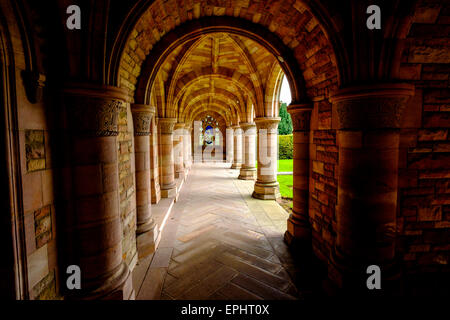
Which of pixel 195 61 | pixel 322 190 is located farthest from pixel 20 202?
pixel 195 61

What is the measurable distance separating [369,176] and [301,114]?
5.41 ft

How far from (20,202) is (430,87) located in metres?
3.86

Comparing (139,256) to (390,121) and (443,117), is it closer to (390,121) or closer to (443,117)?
(390,121)

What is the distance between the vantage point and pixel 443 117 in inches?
92.6

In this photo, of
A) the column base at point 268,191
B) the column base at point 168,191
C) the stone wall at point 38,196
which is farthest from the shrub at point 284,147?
the stone wall at point 38,196

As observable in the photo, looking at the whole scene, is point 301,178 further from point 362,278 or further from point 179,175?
point 179,175

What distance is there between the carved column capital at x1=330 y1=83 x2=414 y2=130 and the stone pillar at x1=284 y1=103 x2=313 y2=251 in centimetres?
138

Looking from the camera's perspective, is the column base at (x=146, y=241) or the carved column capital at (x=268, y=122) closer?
the column base at (x=146, y=241)

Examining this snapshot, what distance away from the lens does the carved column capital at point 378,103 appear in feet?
6.77

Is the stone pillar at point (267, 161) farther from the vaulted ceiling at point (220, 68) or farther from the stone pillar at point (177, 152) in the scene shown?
the stone pillar at point (177, 152)

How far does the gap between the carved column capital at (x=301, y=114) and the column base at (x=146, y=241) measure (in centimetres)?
301

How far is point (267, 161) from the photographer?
7.02m

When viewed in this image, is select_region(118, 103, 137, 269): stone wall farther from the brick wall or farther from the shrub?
the shrub

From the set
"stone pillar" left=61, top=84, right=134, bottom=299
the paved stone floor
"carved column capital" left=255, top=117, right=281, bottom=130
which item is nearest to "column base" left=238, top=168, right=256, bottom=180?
"carved column capital" left=255, top=117, right=281, bottom=130
